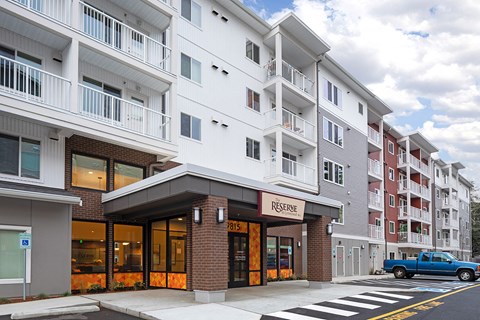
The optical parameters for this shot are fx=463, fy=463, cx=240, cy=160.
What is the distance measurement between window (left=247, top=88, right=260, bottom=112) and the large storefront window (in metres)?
9.90

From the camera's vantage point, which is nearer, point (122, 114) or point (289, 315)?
point (289, 315)

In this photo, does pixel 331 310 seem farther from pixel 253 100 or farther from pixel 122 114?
pixel 253 100

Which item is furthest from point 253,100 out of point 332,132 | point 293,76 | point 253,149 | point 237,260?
point 237,260

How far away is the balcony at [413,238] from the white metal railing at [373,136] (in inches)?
406

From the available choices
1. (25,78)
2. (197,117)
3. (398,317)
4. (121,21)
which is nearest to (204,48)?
(197,117)

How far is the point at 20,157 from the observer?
14.5m

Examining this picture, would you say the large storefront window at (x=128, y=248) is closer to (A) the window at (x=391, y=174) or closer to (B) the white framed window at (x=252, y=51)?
(B) the white framed window at (x=252, y=51)

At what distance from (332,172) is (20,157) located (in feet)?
70.3

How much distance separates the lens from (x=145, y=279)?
1800cm

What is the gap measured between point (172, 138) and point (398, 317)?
10297 mm

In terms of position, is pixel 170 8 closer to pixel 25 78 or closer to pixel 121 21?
pixel 121 21

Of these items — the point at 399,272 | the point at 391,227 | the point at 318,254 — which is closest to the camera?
the point at 318,254

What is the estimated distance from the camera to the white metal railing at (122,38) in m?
16.7

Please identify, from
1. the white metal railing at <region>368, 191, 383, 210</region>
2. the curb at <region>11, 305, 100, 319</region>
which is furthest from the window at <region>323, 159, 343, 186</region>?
the curb at <region>11, 305, 100, 319</region>
